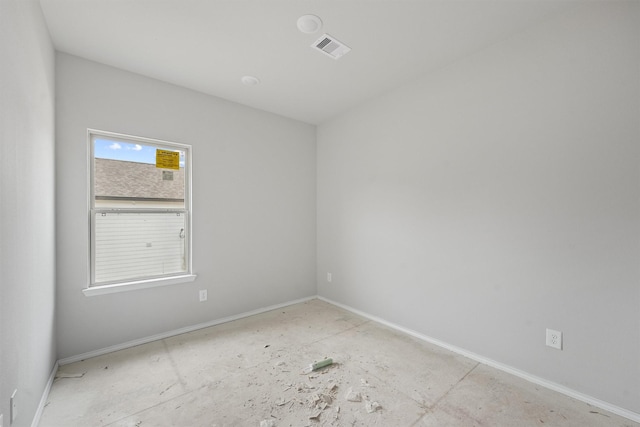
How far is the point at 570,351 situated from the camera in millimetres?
1885

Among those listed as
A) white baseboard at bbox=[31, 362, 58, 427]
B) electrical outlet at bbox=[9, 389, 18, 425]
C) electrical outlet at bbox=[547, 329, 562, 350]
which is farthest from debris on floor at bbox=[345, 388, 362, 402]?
white baseboard at bbox=[31, 362, 58, 427]

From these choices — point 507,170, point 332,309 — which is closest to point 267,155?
point 332,309

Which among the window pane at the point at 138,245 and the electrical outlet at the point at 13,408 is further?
the window pane at the point at 138,245

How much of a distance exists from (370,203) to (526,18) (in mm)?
2075

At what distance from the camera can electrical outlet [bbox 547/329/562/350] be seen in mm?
1926

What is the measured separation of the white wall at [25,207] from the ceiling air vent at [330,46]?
5.85 ft

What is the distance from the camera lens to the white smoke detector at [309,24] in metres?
1.95

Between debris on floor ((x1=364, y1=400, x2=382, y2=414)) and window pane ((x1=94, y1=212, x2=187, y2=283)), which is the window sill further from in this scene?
debris on floor ((x1=364, y1=400, x2=382, y2=414))

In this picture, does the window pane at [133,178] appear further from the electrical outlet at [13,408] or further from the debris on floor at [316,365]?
the debris on floor at [316,365]

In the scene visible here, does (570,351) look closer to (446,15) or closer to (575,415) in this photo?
(575,415)

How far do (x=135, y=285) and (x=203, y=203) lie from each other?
1.03 metres

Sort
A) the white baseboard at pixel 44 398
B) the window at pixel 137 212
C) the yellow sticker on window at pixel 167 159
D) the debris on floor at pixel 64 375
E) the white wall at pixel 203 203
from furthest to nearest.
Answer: the yellow sticker on window at pixel 167 159 → the window at pixel 137 212 → the white wall at pixel 203 203 → the debris on floor at pixel 64 375 → the white baseboard at pixel 44 398

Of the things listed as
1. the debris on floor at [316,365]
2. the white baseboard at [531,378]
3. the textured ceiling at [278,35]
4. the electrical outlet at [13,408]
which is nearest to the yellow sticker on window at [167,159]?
the textured ceiling at [278,35]

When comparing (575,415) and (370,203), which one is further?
(370,203)
